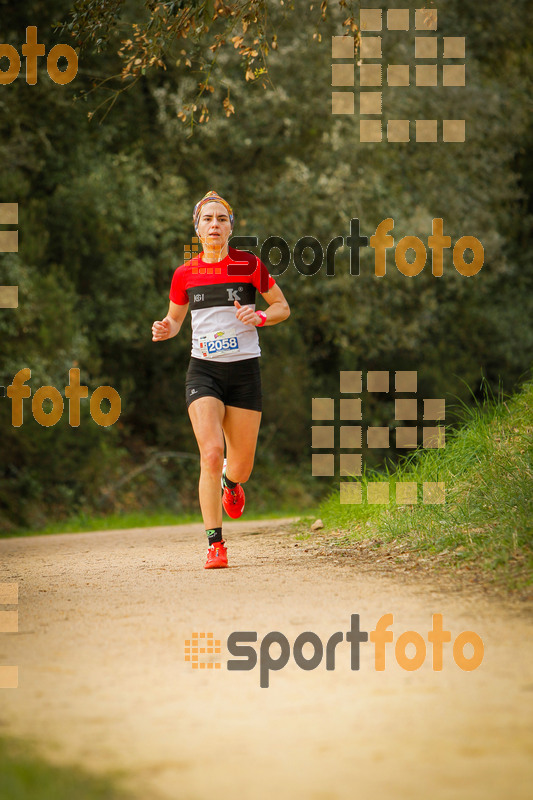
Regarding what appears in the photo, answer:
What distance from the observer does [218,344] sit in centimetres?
679

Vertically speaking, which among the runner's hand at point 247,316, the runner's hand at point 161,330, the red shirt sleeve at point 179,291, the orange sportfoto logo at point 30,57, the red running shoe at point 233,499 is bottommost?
the red running shoe at point 233,499

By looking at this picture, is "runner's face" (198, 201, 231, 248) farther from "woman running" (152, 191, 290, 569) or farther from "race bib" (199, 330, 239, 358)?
"race bib" (199, 330, 239, 358)

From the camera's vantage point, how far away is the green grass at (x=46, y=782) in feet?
9.19

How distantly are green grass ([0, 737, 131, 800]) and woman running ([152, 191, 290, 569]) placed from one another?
3.56m

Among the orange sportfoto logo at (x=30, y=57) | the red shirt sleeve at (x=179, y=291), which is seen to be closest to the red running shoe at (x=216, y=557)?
the red shirt sleeve at (x=179, y=291)

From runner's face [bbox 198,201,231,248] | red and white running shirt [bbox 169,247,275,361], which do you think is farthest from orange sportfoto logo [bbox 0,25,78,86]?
red and white running shirt [bbox 169,247,275,361]

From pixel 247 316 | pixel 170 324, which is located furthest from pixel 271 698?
pixel 170 324

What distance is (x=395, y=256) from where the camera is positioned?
19438mm

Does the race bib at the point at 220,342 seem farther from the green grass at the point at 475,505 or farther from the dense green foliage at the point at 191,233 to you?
the dense green foliage at the point at 191,233

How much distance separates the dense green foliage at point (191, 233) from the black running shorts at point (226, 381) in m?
8.63

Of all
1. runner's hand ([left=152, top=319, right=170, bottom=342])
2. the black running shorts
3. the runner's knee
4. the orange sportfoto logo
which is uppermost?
the orange sportfoto logo

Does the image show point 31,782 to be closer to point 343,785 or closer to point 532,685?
point 343,785

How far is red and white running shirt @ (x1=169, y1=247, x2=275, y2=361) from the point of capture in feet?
22.3

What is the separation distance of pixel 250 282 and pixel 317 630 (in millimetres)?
3031
